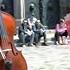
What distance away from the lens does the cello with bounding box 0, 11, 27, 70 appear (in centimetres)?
476

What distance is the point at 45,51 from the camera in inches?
476

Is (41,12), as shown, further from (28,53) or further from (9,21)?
(9,21)

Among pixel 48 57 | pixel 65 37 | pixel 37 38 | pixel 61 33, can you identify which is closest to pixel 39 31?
pixel 37 38

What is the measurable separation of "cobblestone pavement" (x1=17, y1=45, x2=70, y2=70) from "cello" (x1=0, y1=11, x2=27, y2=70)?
11.7 ft

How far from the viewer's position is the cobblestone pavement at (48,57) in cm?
918

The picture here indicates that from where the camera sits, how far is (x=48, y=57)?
1081 centimetres

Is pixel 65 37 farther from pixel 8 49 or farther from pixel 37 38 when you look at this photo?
pixel 8 49

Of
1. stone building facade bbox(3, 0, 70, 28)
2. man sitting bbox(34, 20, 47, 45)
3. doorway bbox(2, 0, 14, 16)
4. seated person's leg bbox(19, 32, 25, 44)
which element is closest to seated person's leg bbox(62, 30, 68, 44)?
man sitting bbox(34, 20, 47, 45)

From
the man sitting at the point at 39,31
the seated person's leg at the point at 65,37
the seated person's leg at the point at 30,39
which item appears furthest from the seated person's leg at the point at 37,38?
the seated person's leg at the point at 65,37

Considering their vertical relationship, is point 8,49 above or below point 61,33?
above

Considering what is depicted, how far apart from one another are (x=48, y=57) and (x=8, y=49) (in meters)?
5.87

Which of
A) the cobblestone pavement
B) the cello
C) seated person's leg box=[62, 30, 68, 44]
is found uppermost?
the cello

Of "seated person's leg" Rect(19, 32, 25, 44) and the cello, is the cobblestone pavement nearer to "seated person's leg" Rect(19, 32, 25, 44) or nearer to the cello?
"seated person's leg" Rect(19, 32, 25, 44)

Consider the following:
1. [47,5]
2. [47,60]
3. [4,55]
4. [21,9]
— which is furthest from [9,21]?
[47,5]
